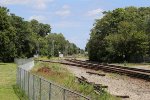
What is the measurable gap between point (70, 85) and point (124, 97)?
114 inches

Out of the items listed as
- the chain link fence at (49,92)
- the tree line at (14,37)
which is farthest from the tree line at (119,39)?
the chain link fence at (49,92)

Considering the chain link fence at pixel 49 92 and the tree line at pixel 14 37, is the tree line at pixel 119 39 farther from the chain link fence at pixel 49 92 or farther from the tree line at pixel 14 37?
the chain link fence at pixel 49 92

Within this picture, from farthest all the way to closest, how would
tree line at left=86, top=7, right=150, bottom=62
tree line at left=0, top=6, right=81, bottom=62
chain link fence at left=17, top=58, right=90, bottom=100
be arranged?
1. tree line at left=0, top=6, right=81, bottom=62
2. tree line at left=86, top=7, right=150, bottom=62
3. chain link fence at left=17, top=58, right=90, bottom=100

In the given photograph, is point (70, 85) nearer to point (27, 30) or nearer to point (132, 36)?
point (132, 36)

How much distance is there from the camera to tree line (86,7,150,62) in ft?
265

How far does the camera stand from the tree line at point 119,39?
80.9 metres

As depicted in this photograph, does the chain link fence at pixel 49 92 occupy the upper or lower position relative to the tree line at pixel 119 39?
lower

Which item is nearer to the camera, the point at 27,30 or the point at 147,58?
the point at 147,58

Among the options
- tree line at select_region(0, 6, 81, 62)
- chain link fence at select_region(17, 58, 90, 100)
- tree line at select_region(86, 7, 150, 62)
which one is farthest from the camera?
tree line at select_region(0, 6, 81, 62)

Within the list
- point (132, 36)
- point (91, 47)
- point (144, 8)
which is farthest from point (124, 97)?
point (144, 8)

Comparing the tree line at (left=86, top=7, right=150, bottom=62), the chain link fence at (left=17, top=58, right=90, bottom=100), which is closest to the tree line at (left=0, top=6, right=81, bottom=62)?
the tree line at (left=86, top=7, right=150, bottom=62)

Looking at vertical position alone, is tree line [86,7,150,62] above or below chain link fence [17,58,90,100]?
above

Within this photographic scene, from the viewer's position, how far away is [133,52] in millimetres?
82062

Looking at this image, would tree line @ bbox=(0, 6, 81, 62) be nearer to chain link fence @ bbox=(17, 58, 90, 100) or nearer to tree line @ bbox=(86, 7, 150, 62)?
tree line @ bbox=(86, 7, 150, 62)
